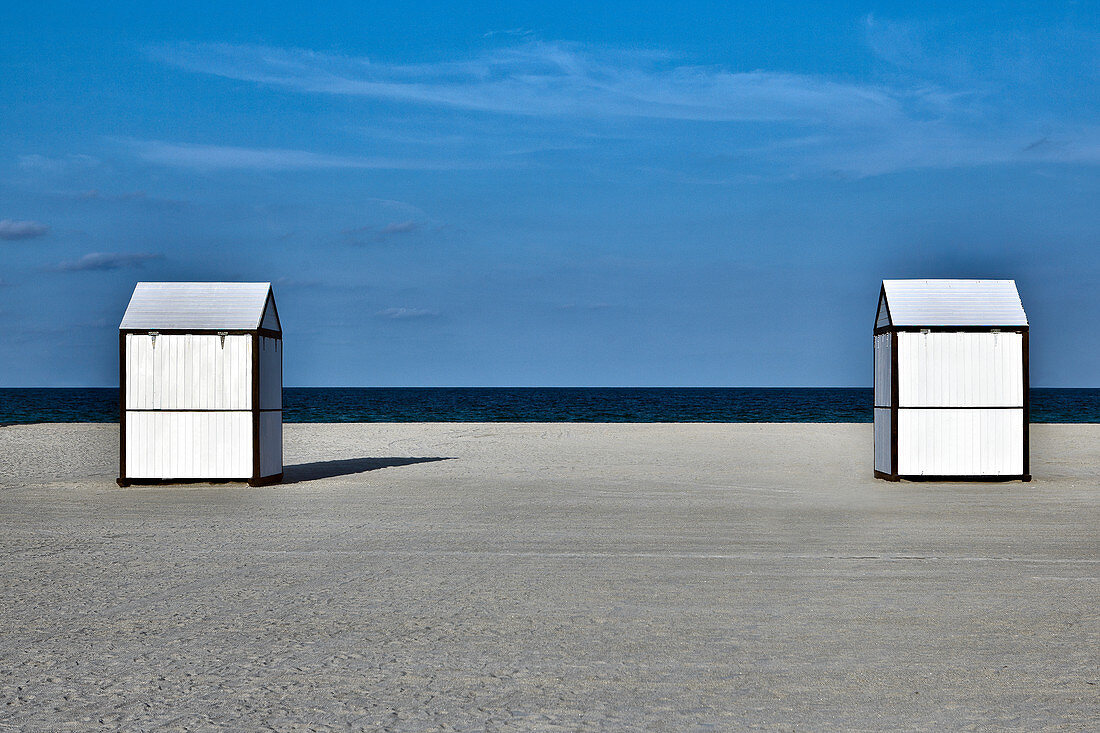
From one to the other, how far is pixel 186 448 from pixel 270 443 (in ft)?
4.74

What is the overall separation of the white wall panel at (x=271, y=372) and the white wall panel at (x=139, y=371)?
1925 mm

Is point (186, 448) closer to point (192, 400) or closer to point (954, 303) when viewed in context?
point (192, 400)

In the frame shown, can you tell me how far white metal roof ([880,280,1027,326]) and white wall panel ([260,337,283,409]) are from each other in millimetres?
11493

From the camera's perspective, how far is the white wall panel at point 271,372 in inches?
750

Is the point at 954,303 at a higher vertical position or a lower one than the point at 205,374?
higher

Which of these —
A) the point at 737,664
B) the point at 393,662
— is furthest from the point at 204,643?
the point at 737,664

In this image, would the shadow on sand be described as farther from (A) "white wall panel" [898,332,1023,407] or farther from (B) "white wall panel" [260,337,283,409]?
(A) "white wall panel" [898,332,1023,407]

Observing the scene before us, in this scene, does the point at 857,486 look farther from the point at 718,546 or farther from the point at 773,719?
the point at 773,719

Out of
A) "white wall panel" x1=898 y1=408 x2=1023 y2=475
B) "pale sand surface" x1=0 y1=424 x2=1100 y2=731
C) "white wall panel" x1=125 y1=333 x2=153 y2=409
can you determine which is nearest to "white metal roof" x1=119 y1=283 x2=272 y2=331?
"white wall panel" x1=125 y1=333 x2=153 y2=409

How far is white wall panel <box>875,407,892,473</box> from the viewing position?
19750mm

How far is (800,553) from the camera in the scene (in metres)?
10.8

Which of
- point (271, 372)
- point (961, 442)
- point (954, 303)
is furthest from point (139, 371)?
point (954, 303)

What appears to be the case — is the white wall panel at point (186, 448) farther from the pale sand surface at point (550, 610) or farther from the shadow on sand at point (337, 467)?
the pale sand surface at point (550, 610)

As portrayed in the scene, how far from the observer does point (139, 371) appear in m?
18.9
